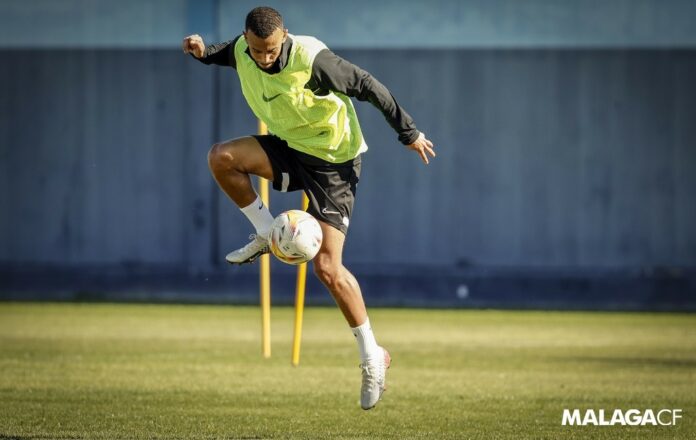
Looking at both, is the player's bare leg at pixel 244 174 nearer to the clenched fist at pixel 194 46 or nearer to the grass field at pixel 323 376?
the clenched fist at pixel 194 46

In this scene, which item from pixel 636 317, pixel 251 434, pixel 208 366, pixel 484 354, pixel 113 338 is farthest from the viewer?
pixel 636 317

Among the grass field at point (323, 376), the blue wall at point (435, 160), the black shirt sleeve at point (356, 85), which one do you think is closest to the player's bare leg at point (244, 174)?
the black shirt sleeve at point (356, 85)

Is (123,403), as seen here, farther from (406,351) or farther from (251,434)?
(406,351)

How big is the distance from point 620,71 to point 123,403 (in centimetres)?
1499

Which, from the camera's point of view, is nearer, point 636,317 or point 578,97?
point 636,317

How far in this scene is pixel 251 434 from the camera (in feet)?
29.0

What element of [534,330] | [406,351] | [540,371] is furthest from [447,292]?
[540,371]

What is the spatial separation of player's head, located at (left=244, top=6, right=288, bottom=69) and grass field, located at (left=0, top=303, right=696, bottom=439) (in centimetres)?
235

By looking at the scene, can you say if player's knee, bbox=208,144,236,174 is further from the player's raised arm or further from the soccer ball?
the player's raised arm

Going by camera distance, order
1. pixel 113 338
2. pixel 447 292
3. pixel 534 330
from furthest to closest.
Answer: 1. pixel 447 292
2. pixel 534 330
3. pixel 113 338

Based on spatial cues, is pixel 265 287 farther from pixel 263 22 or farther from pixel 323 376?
pixel 263 22

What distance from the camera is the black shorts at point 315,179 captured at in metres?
9.02

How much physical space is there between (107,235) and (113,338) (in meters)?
8.32

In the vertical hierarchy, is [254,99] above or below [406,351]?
above
